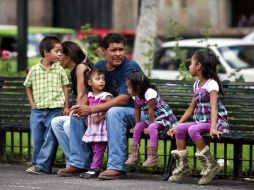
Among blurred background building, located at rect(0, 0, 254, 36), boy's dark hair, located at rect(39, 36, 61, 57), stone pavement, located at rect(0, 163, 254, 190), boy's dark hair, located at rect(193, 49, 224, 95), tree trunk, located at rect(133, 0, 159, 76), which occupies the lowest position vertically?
stone pavement, located at rect(0, 163, 254, 190)

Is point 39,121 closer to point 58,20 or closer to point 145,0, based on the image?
point 145,0

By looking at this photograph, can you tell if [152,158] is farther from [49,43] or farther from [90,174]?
[49,43]

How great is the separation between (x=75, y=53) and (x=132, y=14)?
82.1 ft

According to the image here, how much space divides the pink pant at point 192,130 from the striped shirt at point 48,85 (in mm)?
1498

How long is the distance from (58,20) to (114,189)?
2774 cm

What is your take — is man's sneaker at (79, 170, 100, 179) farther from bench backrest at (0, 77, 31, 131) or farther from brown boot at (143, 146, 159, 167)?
bench backrest at (0, 77, 31, 131)

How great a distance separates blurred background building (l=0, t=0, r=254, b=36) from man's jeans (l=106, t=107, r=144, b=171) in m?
22.3

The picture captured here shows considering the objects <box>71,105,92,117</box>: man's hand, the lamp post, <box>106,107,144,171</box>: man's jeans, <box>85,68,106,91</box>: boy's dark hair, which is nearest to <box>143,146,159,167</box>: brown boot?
<box>106,107,144,171</box>: man's jeans

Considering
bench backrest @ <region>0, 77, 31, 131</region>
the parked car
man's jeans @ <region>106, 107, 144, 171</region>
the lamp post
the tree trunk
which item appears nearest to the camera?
man's jeans @ <region>106, 107, 144, 171</region>

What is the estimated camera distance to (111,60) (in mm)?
10781

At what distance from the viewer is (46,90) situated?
1122 cm

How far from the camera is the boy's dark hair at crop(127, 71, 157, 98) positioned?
412 inches

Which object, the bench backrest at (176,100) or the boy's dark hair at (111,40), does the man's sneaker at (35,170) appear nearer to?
the bench backrest at (176,100)

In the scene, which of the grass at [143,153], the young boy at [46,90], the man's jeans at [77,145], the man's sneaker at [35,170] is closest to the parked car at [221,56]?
the grass at [143,153]
